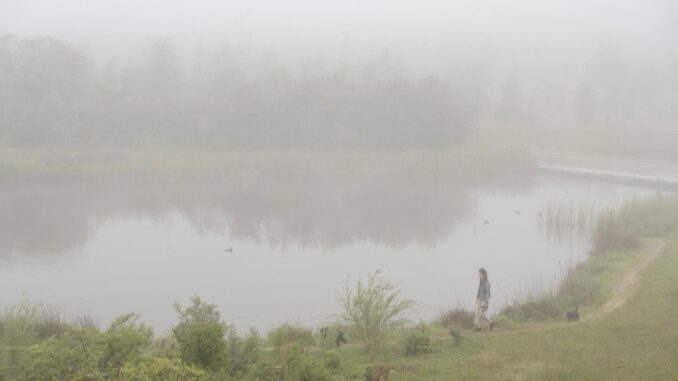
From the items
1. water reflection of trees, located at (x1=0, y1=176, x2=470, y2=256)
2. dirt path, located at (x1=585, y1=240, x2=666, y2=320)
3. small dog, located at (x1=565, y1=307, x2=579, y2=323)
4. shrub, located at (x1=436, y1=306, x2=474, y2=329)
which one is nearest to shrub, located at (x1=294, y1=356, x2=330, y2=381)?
shrub, located at (x1=436, y1=306, x2=474, y2=329)

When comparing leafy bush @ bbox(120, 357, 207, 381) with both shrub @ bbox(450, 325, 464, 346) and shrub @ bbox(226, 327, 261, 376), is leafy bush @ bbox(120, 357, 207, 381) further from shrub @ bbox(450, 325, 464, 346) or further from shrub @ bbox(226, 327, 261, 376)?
shrub @ bbox(450, 325, 464, 346)

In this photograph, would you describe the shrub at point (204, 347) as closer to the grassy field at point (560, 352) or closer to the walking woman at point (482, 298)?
the grassy field at point (560, 352)

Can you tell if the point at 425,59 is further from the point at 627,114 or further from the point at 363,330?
the point at 363,330

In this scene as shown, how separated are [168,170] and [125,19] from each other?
113m

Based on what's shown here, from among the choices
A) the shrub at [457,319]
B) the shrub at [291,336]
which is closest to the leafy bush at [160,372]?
the shrub at [291,336]

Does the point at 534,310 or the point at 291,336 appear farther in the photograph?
the point at 534,310

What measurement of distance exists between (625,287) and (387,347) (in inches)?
247

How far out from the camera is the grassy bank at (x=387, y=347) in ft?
25.2

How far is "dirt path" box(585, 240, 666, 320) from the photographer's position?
1236 centimetres

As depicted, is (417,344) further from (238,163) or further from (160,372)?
(238,163)

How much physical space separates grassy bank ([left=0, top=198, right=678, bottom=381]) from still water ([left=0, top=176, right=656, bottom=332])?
2607 mm

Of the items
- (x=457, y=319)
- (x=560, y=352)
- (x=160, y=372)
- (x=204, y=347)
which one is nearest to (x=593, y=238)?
(x=457, y=319)

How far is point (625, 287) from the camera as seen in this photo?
548 inches

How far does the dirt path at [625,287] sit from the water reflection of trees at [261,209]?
743cm
